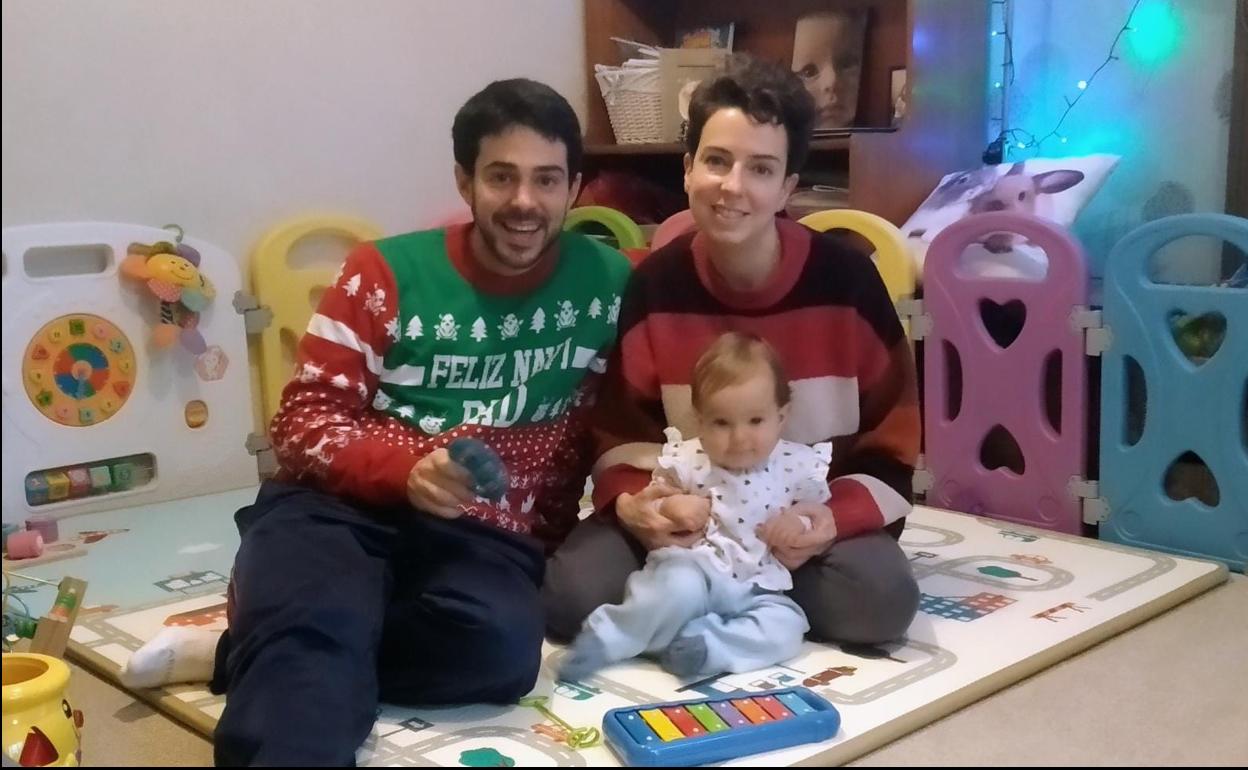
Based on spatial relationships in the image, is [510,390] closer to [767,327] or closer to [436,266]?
[436,266]

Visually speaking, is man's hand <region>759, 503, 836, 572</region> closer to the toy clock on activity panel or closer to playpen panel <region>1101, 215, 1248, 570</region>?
playpen panel <region>1101, 215, 1248, 570</region>

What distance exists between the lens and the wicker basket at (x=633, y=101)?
2.40 meters

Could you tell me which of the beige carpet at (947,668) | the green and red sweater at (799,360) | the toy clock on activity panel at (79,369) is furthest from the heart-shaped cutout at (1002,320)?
the toy clock on activity panel at (79,369)

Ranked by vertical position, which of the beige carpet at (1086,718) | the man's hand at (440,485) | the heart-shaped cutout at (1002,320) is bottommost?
the beige carpet at (1086,718)

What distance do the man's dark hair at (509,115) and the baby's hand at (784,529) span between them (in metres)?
0.46

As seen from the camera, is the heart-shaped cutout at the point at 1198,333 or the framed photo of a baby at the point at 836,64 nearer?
the heart-shaped cutout at the point at 1198,333

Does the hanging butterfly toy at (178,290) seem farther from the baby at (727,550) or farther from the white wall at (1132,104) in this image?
the white wall at (1132,104)

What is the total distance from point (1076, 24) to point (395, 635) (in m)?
1.62

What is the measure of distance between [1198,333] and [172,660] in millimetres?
1340

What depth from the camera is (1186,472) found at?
1.70 meters

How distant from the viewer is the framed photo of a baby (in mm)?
2303

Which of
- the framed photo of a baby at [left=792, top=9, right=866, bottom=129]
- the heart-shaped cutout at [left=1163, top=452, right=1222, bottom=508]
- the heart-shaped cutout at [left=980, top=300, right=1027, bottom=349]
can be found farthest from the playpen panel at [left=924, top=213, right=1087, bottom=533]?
the framed photo of a baby at [left=792, top=9, right=866, bottom=129]

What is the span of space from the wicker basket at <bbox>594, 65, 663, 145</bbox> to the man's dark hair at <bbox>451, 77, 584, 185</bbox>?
1.09m

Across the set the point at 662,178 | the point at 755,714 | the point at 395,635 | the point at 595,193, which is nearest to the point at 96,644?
the point at 395,635
